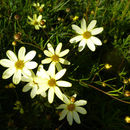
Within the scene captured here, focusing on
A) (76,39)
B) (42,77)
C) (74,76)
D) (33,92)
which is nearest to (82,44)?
(76,39)

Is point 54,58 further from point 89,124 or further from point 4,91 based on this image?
point 89,124

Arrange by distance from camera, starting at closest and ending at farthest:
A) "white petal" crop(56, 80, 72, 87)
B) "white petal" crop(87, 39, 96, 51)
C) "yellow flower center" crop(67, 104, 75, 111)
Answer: "white petal" crop(56, 80, 72, 87) < "yellow flower center" crop(67, 104, 75, 111) < "white petal" crop(87, 39, 96, 51)

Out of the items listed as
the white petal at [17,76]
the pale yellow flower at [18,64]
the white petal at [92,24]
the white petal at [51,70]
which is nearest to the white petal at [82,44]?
the white petal at [92,24]

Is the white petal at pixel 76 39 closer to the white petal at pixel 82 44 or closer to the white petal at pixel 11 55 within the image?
the white petal at pixel 82 44

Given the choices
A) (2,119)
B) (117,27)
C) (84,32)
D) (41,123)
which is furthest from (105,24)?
(2,119)

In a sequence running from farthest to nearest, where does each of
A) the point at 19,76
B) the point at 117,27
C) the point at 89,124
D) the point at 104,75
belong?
the point at 117,27 → the point at 104,75 → the point at 89,124 → the point at 19,76

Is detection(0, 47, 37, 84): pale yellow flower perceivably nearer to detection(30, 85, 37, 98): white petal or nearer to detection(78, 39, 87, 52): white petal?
detection(30, 85, 37, 98): white petal

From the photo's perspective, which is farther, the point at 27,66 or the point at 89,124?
the point at 89,124

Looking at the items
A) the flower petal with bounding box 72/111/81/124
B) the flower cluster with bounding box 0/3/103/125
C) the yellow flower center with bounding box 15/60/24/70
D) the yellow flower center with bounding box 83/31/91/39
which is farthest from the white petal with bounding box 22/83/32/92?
the yellow flower center with bounding box 83/31/91/39
